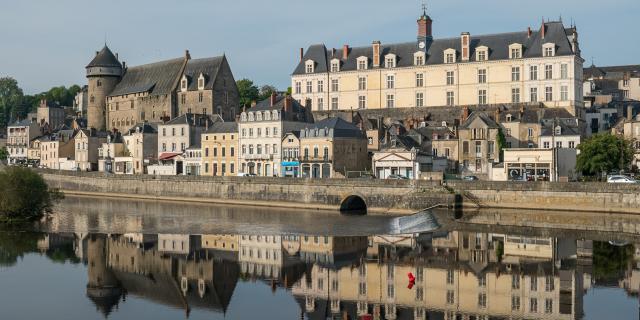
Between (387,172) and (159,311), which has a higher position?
(387,172)

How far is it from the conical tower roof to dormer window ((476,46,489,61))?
44.2 metres

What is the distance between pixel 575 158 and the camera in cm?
5412

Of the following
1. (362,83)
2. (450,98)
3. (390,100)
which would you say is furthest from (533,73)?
(362,83)

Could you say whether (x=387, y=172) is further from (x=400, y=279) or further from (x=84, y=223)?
(x=400, y=279)

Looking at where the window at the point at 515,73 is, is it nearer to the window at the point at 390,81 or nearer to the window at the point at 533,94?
the window at the point at 533,94

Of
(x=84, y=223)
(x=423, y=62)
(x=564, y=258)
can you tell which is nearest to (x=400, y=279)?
(x=564, y=258)

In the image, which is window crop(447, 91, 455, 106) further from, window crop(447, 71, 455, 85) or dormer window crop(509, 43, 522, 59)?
dormer window crop(509, 43, 522, 59)

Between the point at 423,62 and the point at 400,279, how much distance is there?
4256 cm

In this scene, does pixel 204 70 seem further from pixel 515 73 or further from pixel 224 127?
pixel 515 73

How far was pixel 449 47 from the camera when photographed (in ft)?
222

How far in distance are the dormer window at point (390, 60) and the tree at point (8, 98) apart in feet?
260

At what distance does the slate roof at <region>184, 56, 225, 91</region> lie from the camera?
79.0 metres

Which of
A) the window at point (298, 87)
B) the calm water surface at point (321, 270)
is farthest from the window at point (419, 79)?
the calm water surface at point (321, 270)

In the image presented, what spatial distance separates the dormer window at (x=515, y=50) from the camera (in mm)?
63719
